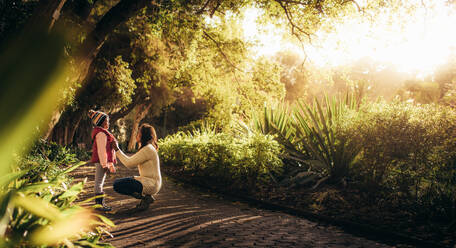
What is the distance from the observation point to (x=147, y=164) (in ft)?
21.4

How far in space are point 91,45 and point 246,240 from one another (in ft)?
22.4

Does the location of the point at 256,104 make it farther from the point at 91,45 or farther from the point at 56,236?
the point at 56,236

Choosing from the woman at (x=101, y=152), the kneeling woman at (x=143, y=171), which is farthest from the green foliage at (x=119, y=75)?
the kneeling woman at (x=143, y=171)

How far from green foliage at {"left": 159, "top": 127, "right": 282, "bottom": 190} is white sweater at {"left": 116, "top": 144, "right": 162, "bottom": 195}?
122 inches

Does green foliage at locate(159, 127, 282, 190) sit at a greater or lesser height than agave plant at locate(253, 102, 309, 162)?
lesser

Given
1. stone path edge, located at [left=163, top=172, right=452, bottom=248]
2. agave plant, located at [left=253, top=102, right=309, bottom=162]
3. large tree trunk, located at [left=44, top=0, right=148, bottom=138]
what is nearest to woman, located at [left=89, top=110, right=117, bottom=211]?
large tree trunk, located at [left=44, top=0, right=148, bottom=138]

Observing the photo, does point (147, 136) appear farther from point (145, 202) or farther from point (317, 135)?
point (317, 135)

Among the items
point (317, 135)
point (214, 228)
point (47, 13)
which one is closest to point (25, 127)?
point (214, 228)

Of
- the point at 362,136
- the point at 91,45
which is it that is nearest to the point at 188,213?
the point at 362,136

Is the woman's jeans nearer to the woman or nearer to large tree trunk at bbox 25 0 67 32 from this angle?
the woman

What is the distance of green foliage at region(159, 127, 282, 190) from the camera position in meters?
9.05

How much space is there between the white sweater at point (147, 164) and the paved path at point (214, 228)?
535 mm

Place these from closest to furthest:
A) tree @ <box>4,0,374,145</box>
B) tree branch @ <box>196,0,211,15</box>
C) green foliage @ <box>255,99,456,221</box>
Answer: green foliage @ <box>255,99,456,221</box> → tree @ <box>4,0,374,145</box> → tree branch @ <box>196,0,211,15</box>

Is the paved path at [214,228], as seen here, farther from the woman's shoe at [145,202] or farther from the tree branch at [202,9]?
the tree branch at [202,9]
